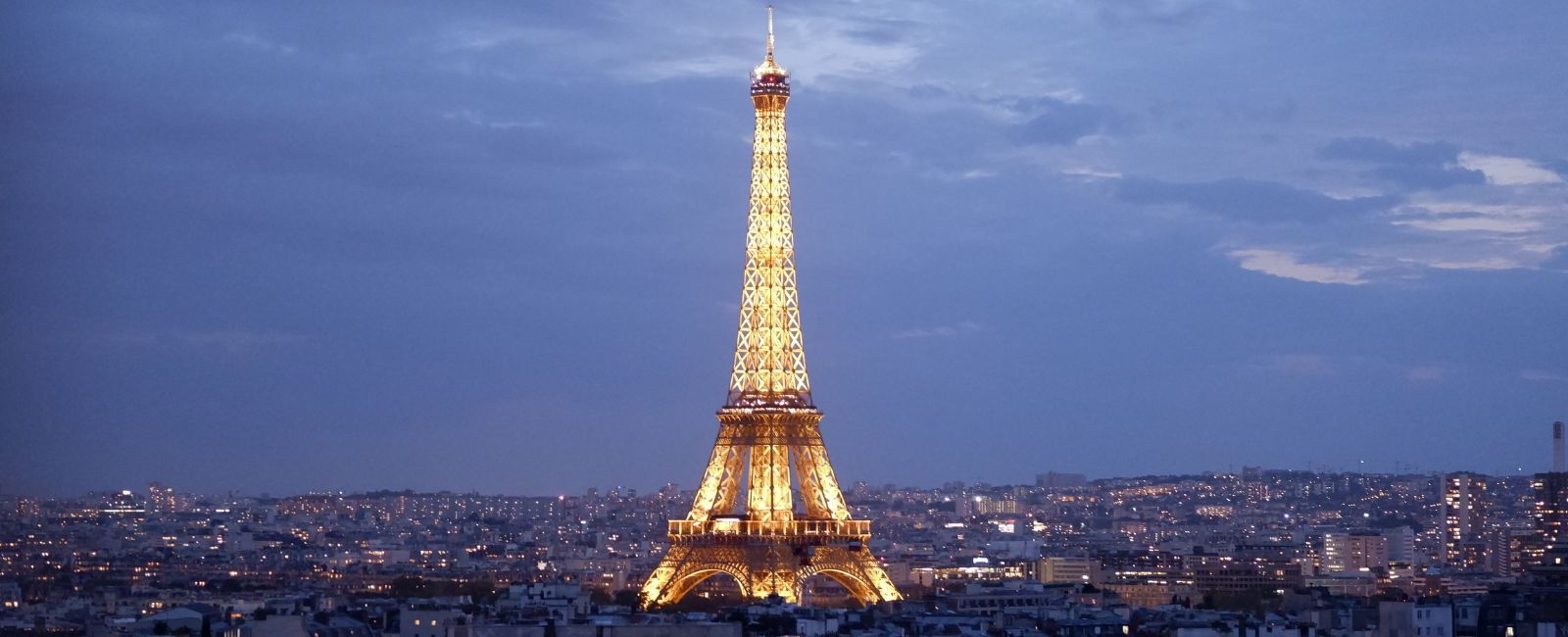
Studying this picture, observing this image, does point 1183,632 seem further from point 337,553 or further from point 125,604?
point 337,553

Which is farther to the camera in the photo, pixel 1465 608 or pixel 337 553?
pixel 337 553

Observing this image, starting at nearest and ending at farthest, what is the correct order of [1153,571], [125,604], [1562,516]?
1. [125,604]
2. [1153,571]
3. [1562,516]

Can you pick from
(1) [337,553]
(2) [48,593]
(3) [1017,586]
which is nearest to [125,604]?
(2) [48,593]
